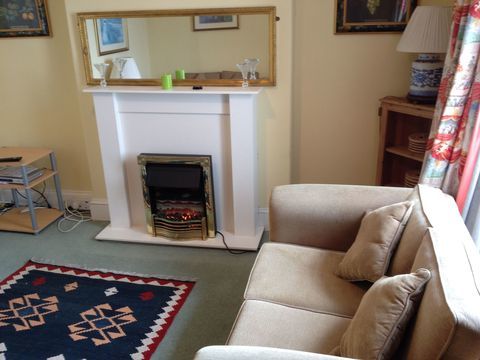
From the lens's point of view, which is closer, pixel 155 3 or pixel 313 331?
pixel 313 331

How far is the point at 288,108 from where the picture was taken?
296 cm

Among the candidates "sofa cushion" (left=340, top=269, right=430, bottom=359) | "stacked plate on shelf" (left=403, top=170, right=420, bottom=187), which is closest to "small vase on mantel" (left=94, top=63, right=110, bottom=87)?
"stacked plate on shelf" (left=403, top=170, right=420, bottom=187)

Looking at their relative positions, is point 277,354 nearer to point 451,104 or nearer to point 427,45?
point 451,104

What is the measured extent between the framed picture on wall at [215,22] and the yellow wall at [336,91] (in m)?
0.43

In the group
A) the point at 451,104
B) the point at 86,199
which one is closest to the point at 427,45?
the point at 451,104

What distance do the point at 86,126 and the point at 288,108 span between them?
1506mm

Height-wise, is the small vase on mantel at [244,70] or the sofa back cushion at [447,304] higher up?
the small vase on mantel at [244,70]

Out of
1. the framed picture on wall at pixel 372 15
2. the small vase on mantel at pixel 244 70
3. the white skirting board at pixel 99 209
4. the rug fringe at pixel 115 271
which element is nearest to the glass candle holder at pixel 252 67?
the small vase on mantel at pixel 244 70

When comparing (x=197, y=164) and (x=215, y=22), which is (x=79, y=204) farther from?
(x=215, y=22)

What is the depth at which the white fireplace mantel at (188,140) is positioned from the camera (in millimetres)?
2854

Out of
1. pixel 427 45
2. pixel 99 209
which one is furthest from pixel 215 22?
pixel 99 209

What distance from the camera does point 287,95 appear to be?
9.61ft

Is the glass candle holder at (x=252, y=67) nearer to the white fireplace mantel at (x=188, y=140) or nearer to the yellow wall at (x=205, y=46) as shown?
the yellow wall at (x=205, y=46)

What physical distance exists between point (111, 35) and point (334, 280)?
2.21 m
